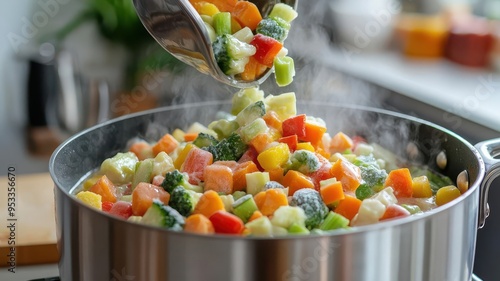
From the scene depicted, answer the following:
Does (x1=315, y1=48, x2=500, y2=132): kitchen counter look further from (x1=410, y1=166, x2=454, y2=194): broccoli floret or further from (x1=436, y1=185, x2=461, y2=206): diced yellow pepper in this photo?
(x1=436, y1=185, x2=461, y2=206): diced yellow pepper

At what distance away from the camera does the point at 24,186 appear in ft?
7.57

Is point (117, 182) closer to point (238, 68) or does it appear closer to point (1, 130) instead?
point (238, 68)

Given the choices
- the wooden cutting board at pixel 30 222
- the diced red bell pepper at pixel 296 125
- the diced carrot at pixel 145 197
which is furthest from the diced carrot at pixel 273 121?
the wooden cutting board at pixel 30 222

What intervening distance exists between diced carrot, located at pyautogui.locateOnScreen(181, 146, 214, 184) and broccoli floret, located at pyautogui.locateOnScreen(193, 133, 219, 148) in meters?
0.08

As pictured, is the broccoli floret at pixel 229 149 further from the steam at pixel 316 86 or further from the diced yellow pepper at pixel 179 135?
the steam at pixel 316 86

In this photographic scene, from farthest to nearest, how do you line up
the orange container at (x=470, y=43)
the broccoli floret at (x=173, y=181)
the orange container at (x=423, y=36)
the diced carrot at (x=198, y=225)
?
the orange container at (x=423, y=36) < the orange container at (x=470, y=43) < the broccoli floret at (x=173, y=181) < the diced carrot at (x=198, y=225)

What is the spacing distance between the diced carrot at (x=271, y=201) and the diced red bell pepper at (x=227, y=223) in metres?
0.11

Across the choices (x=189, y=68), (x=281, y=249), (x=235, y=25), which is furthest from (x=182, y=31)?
(x=189, y=68)

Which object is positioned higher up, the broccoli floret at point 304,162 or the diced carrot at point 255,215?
the broccoli floret at point 304,162

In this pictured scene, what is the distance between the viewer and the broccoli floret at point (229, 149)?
67.4 inches

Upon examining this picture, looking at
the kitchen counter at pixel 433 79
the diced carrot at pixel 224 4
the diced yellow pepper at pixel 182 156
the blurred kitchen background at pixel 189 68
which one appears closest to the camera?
the diced yellow pepper at pixel 182 156

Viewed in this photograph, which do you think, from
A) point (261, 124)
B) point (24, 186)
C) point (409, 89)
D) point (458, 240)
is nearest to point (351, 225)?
point (458, 240)

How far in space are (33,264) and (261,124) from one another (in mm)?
803

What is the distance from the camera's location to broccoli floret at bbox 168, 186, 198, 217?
56.6 inches
